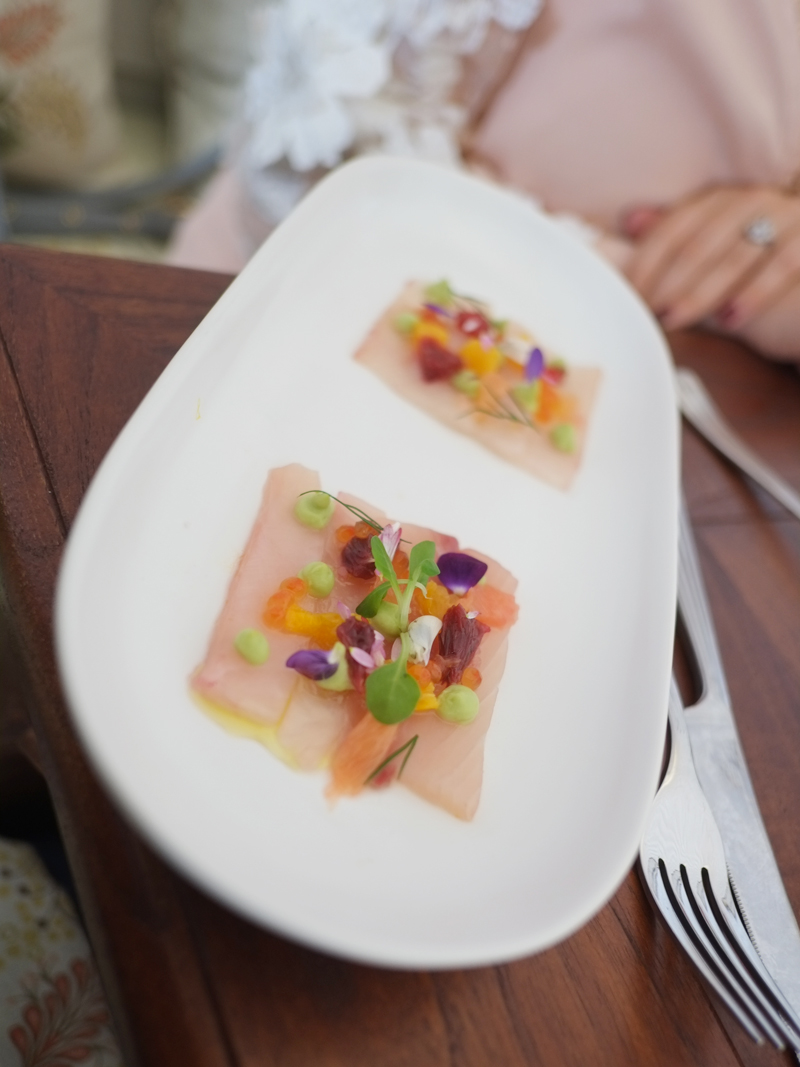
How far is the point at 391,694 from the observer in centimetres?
61

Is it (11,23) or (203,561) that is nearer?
(203,561)

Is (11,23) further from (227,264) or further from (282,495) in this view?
(282,495)

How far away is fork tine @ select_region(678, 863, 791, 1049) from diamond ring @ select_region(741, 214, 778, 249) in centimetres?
119

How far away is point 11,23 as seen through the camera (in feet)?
4.67

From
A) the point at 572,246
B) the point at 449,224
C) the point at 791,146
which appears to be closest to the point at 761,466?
the point at 572,246

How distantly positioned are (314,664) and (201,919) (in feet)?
0.63

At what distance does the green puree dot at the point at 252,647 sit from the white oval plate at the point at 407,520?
4cm

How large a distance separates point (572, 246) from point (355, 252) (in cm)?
34

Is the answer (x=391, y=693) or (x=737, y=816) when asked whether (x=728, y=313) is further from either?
(x=391, y=693)

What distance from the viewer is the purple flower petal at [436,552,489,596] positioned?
2.36 feet

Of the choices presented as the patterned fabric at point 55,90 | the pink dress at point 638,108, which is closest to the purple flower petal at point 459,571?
the pink dress at point 638,108

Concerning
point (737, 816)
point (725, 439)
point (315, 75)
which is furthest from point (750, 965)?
point (315, 75)

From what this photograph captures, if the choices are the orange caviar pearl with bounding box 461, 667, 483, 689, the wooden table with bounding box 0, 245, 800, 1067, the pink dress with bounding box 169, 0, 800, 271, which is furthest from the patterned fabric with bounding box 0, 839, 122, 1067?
→ the pink dress with bounding box 169, 0, 800, 271

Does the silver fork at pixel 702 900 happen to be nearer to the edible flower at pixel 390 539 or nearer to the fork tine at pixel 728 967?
the fork tine at pixel 728 967
